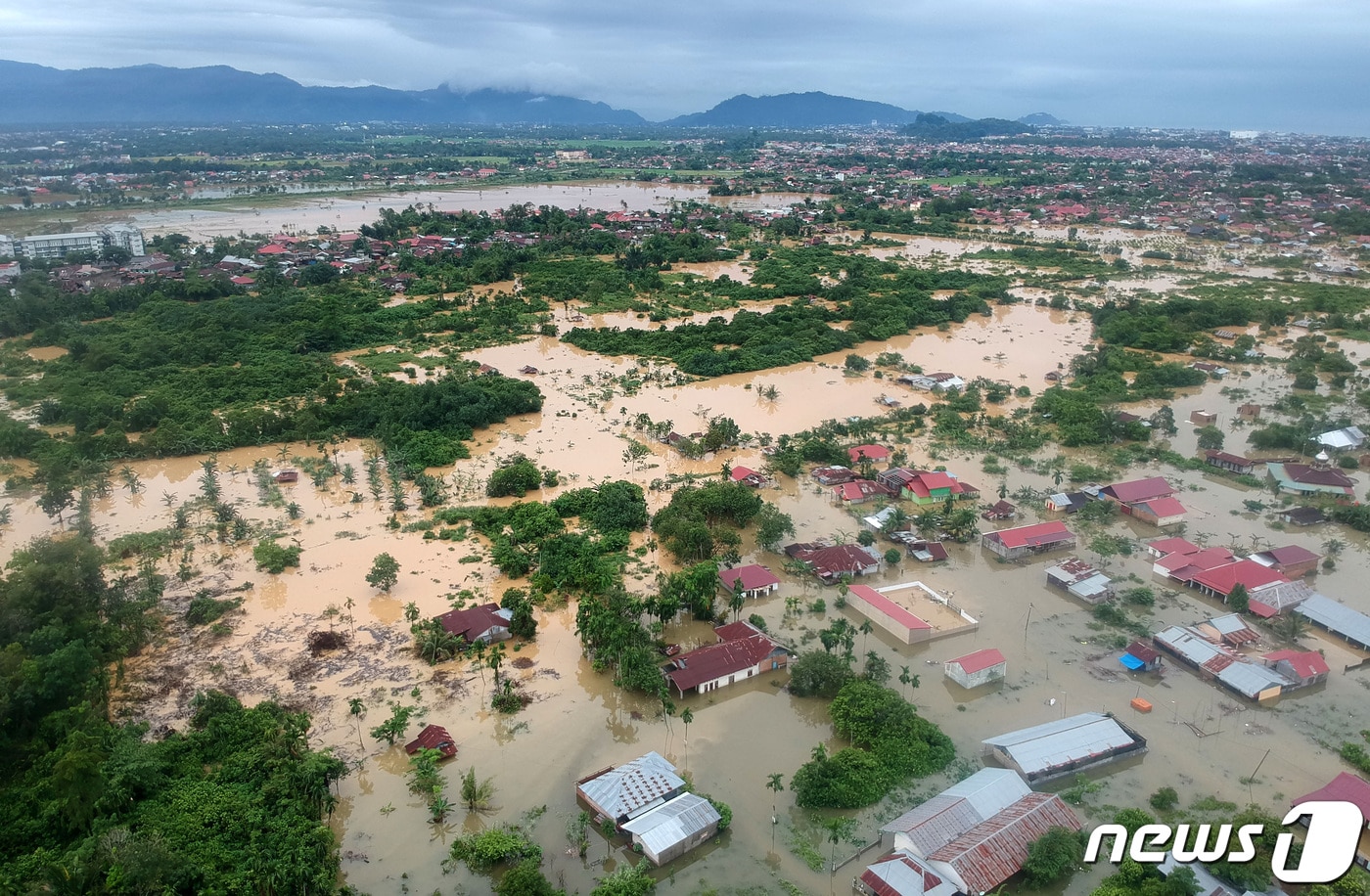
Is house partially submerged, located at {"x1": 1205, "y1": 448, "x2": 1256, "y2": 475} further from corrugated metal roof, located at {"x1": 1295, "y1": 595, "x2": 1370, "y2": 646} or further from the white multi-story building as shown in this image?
the white multi-story building

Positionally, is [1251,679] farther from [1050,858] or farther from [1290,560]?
[1050,858]

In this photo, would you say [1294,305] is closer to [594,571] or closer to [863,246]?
[863,246]

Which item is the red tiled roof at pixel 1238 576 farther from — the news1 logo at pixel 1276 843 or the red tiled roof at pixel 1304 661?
the news1 logo at pixel 1276 843

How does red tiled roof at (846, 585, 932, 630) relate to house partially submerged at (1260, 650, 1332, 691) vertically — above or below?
below

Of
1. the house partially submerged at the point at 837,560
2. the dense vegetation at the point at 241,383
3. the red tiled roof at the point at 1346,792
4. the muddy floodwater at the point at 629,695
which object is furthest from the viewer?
the dense vegetation at the point at 241,383

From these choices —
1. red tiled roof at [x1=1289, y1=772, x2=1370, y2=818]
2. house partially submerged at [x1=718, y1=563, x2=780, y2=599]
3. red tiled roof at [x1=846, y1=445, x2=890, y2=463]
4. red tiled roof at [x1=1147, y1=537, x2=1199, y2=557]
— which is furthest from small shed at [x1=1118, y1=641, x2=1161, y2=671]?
red tiled roof at [x1=846, y1=445, x2=890, y2=463]

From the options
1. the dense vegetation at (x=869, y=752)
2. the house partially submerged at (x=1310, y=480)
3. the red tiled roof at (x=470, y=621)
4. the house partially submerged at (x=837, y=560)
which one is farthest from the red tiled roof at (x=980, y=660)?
the house partially submerged at (x=1310, y=480)

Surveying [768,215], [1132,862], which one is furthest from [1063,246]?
[1132,862]
